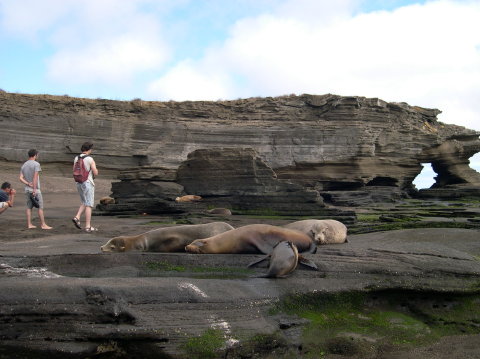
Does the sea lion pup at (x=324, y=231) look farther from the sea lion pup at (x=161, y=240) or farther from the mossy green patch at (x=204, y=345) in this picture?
the mossy green patch at (x=204, y=345)

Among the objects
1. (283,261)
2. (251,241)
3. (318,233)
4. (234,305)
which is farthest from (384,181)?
(234,305)

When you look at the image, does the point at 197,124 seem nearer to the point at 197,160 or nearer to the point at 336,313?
the point at 197,160

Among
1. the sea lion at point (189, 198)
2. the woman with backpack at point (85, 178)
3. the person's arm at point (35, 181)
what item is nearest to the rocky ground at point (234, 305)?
the woman with backpack at point (85, 178)

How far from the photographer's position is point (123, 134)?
2591cm

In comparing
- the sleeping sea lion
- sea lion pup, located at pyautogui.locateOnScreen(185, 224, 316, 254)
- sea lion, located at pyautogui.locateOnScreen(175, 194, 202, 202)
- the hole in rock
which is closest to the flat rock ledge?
sea lion pup, located at pyautogui.locateOnScreen(185, 224, 316, 254)

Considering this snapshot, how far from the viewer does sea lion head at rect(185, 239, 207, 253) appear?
21.8ft

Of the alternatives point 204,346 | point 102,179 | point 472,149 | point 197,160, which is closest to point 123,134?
point 102,179

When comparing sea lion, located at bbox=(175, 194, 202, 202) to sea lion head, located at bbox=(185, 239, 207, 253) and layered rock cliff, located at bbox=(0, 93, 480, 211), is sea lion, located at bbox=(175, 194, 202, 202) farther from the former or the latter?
sea lion head, located at bbox=(185, 239, 207, 253)

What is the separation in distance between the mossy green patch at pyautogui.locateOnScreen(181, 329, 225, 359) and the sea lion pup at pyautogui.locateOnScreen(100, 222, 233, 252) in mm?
2810

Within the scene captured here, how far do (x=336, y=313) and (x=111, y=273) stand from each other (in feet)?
8.16

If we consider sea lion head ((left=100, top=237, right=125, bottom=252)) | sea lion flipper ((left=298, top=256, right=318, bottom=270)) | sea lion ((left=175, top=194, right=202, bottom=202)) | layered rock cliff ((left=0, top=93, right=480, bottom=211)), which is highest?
layered rock cliff ((left=0, top=93, right=480, bottom=211))

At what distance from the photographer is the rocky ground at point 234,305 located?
424 cm

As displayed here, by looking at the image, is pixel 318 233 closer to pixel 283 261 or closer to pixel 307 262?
pixel 307 262

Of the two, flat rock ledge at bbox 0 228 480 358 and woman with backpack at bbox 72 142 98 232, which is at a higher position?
woman with backpack at bbox 72 142 98 232
